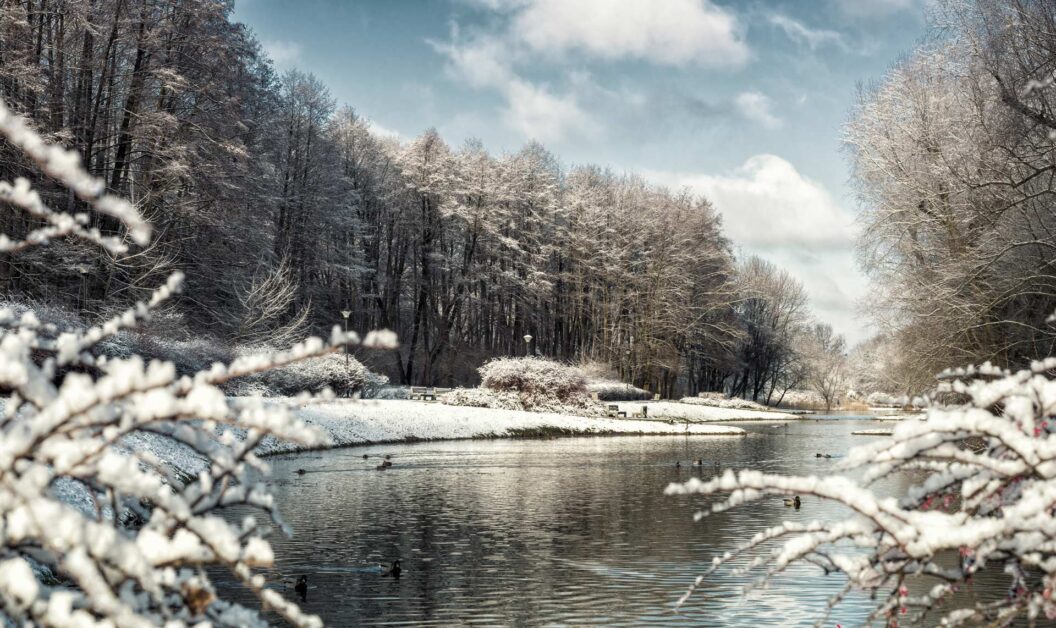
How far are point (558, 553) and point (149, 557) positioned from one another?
31.3 ft

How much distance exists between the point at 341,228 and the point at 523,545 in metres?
36.6

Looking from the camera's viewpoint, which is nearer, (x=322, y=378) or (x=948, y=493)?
(x=948, y=493)

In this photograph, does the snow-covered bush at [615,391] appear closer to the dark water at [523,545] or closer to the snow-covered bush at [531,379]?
the snow-covered bush at [531,379]

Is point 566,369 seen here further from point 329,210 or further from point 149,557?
point 149,557

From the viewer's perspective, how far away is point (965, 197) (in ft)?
66.4

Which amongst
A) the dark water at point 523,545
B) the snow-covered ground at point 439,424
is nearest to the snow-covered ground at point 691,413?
the snow-covered ground at point 439,424

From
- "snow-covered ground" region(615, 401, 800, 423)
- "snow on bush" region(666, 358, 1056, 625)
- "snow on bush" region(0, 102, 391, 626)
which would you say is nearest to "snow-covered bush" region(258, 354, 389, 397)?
"snow-covered ground" region(615, 401, 800, 423)

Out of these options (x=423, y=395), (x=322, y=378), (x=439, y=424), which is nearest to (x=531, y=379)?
(x=423, y=395)

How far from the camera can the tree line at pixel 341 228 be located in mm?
25281

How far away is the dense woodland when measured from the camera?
686 inches

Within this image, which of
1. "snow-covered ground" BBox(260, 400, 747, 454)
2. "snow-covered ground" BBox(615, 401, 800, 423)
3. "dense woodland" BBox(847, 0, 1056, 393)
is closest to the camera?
"dense woodland" BBox(847, 0, 1056, 393)

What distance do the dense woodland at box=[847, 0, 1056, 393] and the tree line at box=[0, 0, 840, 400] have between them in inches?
679

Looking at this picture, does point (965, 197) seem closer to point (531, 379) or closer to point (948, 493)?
point (948, 493)

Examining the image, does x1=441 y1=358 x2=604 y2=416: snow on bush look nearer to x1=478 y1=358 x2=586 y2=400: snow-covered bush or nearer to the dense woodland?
x1=478 y1=358 x2=586 y2=400: snow-covered bush
